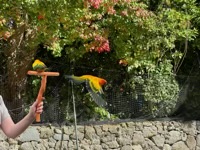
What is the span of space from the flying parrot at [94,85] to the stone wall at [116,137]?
1.46ft

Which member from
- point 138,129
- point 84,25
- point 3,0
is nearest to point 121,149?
point 138,129

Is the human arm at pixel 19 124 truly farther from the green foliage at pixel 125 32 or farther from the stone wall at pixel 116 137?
the stone wall at pixel 116 137

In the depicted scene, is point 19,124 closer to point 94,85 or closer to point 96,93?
point 94,85

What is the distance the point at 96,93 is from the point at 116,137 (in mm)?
897

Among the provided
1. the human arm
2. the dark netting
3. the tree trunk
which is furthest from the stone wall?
the human arm

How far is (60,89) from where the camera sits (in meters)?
8.21

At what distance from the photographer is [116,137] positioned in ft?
27.9

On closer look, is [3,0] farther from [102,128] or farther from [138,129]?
[138,129]

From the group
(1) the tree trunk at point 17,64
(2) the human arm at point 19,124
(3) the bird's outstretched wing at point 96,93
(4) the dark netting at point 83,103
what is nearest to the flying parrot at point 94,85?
(3) the bird's outstretched wing at point 96,93

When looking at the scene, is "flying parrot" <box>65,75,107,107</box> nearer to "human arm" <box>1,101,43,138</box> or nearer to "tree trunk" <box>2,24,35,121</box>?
"tree trunk" <box>2,24,35,121</box>

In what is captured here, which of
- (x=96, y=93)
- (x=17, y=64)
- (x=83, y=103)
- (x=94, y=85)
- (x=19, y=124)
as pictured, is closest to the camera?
(x=19, y=124)

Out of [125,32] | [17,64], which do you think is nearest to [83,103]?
[17,64]

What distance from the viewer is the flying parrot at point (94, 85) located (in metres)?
7.94

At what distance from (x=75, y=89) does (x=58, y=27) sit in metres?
1.59
